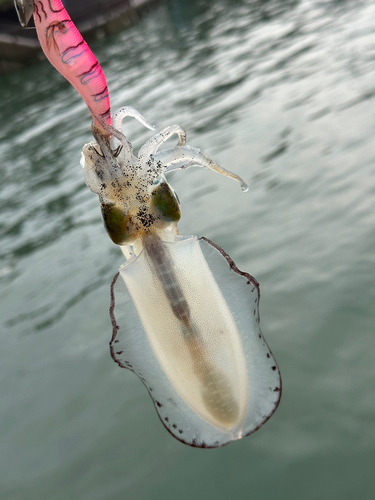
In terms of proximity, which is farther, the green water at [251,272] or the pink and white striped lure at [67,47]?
the green water at [251,272]

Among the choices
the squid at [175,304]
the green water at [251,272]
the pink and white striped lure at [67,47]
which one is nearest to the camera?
the pink and white striped lure at [67,47]

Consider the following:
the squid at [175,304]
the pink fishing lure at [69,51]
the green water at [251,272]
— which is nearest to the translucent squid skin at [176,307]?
the squid at [175,304]

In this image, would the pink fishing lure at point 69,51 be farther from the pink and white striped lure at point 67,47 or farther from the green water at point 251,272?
the green water at point 251,272

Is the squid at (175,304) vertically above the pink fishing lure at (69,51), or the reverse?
the pink fishing lure at (69,51)

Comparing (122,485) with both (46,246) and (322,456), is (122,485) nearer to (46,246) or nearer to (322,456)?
(322,456)

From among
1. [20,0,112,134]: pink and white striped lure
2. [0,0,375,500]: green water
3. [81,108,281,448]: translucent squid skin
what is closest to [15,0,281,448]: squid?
[81,108,281,448]: translucent squid skin

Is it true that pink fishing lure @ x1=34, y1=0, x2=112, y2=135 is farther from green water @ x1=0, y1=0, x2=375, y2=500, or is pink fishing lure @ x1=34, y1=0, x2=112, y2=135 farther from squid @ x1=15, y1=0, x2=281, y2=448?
green water @ x1=0, y1=0, x2=375, y2=500

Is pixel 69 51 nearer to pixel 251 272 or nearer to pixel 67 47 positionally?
pixel 67 47

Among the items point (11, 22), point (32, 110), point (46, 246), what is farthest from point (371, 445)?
point (11, 22)
